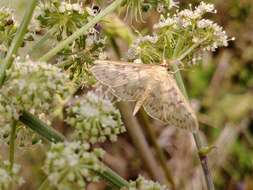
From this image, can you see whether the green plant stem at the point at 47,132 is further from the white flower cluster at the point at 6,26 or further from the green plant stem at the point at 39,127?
the white flower cluster at the point at 6,26

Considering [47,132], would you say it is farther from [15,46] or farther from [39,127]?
[15,46]

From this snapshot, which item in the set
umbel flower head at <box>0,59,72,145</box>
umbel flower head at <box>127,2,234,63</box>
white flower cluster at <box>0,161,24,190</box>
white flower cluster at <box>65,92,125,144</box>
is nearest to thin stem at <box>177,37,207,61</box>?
umbel flower head at <box>127,2,234,63</box>

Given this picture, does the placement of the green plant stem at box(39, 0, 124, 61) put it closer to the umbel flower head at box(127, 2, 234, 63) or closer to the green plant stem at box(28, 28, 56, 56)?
the green plant stem at box(28, 28, 56, 56)

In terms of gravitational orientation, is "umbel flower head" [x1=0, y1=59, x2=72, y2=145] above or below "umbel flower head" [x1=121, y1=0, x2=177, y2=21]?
below

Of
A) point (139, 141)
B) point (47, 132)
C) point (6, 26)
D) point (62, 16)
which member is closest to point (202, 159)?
point (47, 132)

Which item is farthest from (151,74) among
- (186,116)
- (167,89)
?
(186,116)

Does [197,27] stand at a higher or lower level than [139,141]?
higher

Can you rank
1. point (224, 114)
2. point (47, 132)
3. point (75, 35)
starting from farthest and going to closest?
point (224, 114)
point (75, 35)
point (47, 132)
